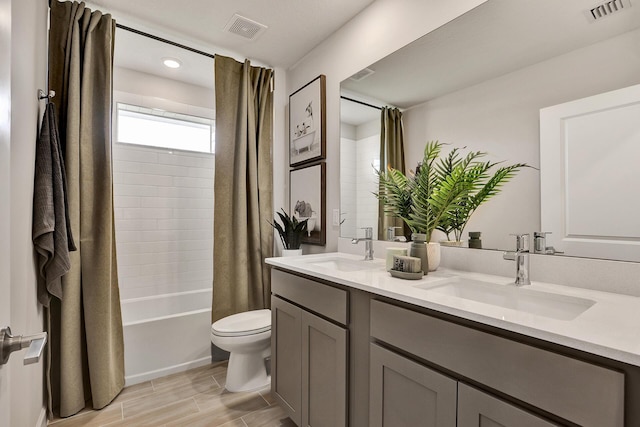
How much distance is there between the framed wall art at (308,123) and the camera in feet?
7.68

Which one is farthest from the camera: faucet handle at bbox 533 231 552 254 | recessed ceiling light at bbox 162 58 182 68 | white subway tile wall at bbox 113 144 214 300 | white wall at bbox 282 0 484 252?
white subway tile wall at bbox 113 144 214 300

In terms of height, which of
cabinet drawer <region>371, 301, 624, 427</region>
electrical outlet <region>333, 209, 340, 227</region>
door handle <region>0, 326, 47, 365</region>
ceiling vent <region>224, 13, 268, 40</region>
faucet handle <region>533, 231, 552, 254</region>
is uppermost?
ceiling vent <region>224, 13, 268, 40</region>

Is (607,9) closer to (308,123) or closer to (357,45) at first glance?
(357,45)

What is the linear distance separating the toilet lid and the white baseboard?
1.61 feet

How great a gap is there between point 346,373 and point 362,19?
2067mm

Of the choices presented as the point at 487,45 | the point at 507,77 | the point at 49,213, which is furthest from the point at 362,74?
the point at 49,213

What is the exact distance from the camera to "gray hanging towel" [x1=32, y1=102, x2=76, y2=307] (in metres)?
1.53

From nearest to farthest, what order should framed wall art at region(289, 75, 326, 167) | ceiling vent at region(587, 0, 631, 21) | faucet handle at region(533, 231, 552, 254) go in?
ceiling vent at region(587, 0, 631, 21), faucet handle at region(533, 231, 552, 254), framed wall art at region(289, 75, 326, 167)

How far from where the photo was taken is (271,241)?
2.65m

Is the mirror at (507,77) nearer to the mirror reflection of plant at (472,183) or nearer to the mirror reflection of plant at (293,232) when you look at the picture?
the mirror reflection of plant at (472,183)

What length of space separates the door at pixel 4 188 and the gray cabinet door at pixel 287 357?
3.58 feet

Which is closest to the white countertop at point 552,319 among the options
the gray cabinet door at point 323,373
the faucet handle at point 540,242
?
the faucet handle at point 540,242

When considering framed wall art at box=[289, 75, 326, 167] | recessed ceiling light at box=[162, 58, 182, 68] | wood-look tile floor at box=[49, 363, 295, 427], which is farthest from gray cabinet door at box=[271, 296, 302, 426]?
recessed ceiling light at box=[162, 58, 182, 68]

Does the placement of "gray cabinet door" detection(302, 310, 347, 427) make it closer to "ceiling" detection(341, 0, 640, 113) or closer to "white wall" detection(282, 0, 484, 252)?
"white wall" detection(282, 0, 484, 252)
